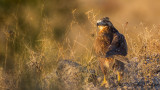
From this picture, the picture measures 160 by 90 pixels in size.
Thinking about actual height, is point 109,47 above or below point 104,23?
below

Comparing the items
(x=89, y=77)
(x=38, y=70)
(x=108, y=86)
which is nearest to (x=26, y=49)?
(x=38, y=70)

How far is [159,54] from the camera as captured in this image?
628cm

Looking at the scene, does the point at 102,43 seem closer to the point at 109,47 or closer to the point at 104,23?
the point at 109,47

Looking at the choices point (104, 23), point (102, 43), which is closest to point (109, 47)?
point (102, 43)

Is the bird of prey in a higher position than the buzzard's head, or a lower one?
lower

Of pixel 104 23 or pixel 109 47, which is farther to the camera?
pixel 104 23

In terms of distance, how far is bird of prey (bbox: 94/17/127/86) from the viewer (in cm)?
482

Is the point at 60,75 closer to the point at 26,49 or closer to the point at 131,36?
the point at 26,49

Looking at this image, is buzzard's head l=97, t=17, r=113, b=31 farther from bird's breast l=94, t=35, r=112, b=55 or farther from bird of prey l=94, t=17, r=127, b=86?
bird's breast l=94, t=35, r=112, b=55

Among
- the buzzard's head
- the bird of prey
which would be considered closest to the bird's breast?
the bird of prey

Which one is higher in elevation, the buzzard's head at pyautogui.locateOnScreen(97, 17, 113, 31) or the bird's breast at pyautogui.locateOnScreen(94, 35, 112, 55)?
the buzzard's head at pyautogui.locateOnScreen(97, 17, 113, 31)

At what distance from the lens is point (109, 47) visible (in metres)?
4.79

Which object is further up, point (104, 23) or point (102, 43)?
point (104, 23)

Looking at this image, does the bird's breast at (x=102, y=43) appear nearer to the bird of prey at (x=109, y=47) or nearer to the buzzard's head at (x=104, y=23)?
the bird of prey at (x=109, y=47)
